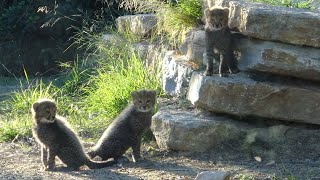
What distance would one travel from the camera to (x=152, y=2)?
12.2 meters

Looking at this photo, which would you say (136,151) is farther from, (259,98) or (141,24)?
(141,24)

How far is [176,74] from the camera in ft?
33.3

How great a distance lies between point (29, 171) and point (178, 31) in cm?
346

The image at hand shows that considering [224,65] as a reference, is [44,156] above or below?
below

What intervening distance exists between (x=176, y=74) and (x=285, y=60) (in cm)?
210

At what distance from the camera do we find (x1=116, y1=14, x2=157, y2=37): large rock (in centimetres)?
1240

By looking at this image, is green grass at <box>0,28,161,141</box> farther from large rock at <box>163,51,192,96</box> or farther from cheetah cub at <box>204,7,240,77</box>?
cheetah cub at <box>204,7,240,77</box>

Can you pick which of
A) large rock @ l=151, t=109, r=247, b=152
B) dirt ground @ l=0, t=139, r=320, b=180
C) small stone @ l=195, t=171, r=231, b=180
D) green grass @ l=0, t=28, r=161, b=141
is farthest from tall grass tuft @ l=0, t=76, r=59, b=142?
small stone @ l=195, t=171, r=231, b=180

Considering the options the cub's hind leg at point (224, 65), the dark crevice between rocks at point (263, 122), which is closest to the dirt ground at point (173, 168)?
the dark crevice between rocks at point (263, 122)

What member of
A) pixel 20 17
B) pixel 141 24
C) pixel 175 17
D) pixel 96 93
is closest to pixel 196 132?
pixel 175 17

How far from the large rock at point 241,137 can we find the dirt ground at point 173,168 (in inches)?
4.5

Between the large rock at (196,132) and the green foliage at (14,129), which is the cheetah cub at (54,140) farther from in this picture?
the green foliage at (14,129)

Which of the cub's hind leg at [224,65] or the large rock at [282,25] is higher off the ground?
the large rock at [282,25]

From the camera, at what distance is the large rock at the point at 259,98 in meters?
8.52
